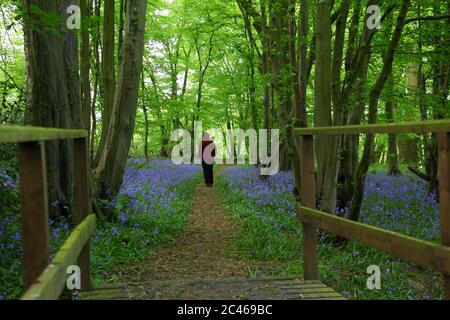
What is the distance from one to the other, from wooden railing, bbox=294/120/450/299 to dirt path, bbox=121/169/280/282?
1.26 metres

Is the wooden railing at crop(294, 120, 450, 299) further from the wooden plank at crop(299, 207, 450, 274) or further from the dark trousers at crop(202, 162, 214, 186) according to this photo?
the dark trousers at crop(202, 162, 214, 186)

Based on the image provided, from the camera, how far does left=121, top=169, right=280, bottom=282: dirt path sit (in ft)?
19.0

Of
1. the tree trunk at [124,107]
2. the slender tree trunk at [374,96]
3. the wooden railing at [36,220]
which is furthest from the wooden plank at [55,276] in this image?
the slender tree trunk at [374,96]

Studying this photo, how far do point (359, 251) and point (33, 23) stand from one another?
18.9 feet

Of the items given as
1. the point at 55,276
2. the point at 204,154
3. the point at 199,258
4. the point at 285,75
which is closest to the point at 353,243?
the point at 199,258

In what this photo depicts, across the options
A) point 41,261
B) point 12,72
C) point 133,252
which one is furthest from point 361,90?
point 12,72

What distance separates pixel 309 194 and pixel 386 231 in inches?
57.7

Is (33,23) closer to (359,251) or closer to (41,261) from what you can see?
(41,261)

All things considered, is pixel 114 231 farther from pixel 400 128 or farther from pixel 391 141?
pixel 391 141

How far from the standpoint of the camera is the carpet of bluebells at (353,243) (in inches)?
225

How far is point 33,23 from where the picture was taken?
571cm

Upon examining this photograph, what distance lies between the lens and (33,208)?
7.72 feet

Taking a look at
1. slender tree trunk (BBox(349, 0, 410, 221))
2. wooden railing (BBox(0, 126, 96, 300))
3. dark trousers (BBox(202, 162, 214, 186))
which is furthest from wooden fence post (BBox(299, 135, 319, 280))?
dark trousers (BBox(202, 162, 214, 186))

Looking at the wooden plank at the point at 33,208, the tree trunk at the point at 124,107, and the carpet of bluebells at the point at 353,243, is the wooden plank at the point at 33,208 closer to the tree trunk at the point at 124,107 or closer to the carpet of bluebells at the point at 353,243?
the carpet of bluebells at the point at 353,243
